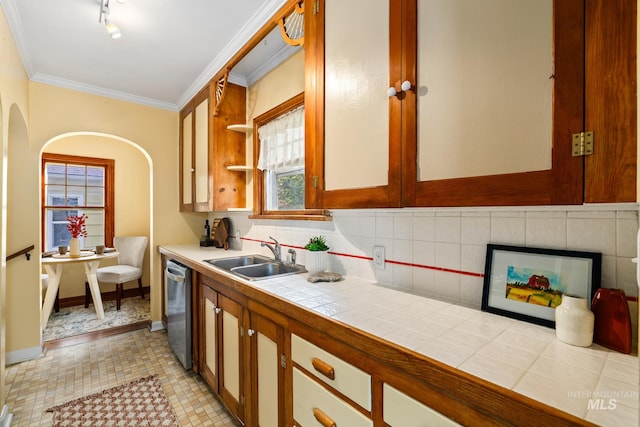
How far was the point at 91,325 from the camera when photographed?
129 inches

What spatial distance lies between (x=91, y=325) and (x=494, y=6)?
14.4 feet

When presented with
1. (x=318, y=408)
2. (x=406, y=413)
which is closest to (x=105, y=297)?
→ (x=318, y=408)

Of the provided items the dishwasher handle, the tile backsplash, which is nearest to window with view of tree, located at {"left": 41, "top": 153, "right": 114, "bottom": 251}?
the dishwasher handle

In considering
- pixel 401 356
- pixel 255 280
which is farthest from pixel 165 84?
pixel 401 356

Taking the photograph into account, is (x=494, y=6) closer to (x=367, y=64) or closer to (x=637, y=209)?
(x=367, y=64)

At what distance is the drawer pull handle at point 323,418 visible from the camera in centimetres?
105

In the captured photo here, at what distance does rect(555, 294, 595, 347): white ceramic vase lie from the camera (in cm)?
81

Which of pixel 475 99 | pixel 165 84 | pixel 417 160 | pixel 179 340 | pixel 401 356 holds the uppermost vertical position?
pixel 165 84

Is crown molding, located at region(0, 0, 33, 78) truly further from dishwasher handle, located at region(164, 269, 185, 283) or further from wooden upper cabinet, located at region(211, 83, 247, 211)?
dishwasher handle, located at region(164, 269, 185, 283)

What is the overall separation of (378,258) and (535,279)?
2.31 ft

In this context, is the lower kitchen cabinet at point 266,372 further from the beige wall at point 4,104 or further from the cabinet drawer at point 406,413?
the beige wall at point 4,104

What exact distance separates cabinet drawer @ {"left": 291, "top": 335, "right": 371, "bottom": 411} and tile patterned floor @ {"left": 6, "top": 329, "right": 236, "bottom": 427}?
1094 mm

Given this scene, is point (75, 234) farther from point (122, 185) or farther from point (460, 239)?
point (460, 239)

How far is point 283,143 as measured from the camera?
7.54 feet
